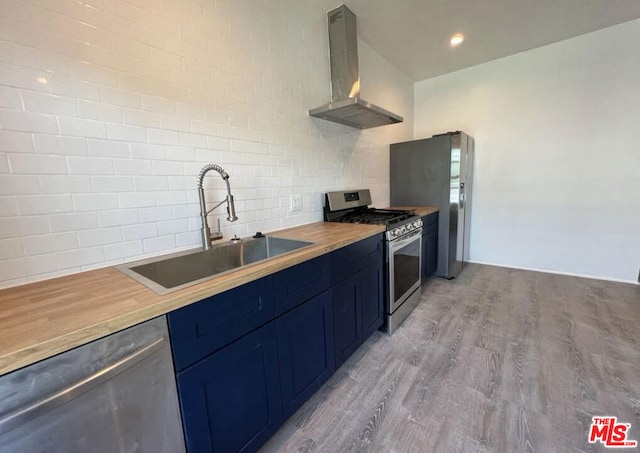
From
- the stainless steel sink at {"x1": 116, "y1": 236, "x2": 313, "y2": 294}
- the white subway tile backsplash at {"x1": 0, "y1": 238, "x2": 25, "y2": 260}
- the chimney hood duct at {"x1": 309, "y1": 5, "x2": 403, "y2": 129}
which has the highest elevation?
the chimney hood duct at {"x1": 309, "y1": 5, "x2": 403, "y2": 129}

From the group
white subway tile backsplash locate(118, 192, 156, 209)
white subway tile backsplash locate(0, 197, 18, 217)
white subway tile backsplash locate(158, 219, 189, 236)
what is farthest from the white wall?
white subway tile backsplash locate(0, 197, 18, 217)

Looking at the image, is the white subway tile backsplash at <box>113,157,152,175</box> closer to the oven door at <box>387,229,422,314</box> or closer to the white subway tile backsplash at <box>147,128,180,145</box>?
the white subway tile backsplash at <box>147,128,180,145</box>

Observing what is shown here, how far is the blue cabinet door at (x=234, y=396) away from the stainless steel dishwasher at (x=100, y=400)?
0.05 meters

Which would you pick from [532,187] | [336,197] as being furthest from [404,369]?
[532,187]

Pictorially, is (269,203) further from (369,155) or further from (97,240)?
(369,155)

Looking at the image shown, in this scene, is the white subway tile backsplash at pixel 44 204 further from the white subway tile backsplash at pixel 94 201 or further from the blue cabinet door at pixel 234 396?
the blue cabinet door at pixel 234 396

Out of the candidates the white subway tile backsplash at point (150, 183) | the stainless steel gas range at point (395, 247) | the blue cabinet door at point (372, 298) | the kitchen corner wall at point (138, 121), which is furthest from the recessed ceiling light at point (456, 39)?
the white subway tile backsplash at point (150, 183)

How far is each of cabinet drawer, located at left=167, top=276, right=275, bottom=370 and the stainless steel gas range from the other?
121 cm

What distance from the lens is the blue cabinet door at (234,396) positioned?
0.90 m

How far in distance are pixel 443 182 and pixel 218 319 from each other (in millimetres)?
3003

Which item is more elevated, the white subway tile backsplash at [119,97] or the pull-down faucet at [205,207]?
the white subway tile backsplash at [119,97]

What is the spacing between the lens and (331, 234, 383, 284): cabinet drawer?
1.56 m

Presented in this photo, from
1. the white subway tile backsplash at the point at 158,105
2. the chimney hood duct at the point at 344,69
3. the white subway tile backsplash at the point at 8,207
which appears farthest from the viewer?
the chimney hood duct at the point at 344,69

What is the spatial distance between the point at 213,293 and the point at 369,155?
261 centimetres
